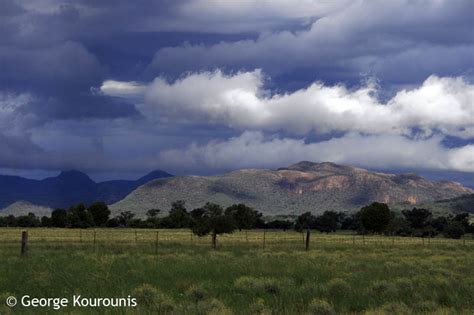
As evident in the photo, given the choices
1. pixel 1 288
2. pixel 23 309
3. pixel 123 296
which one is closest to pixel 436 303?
pixel 123 296

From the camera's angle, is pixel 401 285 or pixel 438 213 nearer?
pixel 401 285

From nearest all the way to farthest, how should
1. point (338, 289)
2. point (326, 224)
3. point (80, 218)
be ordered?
1. point (338, 289)
2. point (80, 218)
3. point (326, 224)

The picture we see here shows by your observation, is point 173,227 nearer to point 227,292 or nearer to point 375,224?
point 375,224

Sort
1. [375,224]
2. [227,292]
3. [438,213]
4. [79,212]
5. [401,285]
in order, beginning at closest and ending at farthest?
[227,292] < [401,285] < [375,224] < [79,212] < [438,213]

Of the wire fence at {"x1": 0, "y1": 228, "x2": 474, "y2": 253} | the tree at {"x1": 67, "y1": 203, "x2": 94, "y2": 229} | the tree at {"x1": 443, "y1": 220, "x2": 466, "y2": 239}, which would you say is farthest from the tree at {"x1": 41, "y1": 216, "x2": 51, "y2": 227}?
the tree at {"x1": 443, "y1": 220, "x2": 466, "y2": 239}

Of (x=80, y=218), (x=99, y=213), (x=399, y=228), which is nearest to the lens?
(x=399, y=228)

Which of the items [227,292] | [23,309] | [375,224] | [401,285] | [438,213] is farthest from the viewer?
[438,213]

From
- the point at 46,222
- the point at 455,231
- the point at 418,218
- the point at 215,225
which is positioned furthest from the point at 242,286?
the point at 418,218

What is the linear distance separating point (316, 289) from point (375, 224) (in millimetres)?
90513

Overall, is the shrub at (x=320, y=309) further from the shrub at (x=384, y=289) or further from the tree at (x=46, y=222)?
the tree at (x=46, y=222)

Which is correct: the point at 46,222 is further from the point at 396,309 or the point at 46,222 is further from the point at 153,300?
the point at 396,309

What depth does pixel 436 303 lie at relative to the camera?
19.7 metres

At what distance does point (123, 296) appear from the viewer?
19594 millimetres

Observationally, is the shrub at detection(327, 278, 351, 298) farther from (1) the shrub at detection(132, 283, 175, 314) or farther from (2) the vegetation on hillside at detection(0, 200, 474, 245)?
(2) the vegetation on hillside at detection(0, 200, 474, 245)
